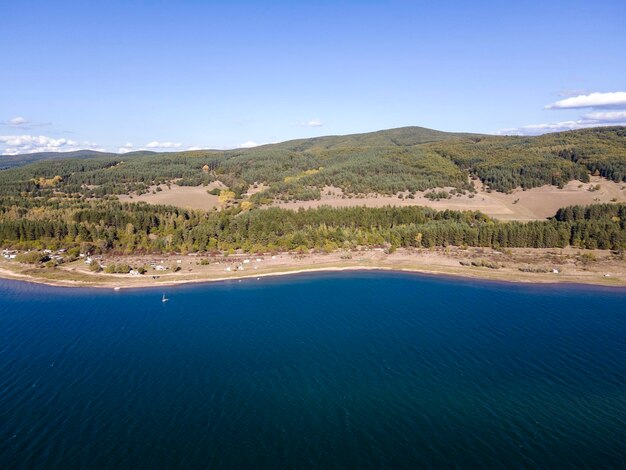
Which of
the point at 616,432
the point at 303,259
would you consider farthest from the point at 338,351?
the point at 303,259

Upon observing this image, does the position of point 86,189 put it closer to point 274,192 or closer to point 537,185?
point 274,192

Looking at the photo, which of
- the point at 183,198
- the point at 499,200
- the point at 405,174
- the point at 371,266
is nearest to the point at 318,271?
the point at 371,266

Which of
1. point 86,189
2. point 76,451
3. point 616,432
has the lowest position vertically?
point 616,432

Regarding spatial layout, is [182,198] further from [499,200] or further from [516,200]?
[516,200]

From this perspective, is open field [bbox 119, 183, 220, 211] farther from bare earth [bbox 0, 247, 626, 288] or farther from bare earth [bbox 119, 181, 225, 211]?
bare earth [bbox 0, 247, 626, 288]

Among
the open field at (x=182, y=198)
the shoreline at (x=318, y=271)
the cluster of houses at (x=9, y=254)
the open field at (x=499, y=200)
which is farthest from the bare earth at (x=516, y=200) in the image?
the cluster of houses at (x=9, y=254)

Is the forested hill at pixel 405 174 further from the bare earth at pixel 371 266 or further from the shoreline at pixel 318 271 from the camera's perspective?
the shoreline at pixel 318 271

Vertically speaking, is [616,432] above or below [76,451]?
below
